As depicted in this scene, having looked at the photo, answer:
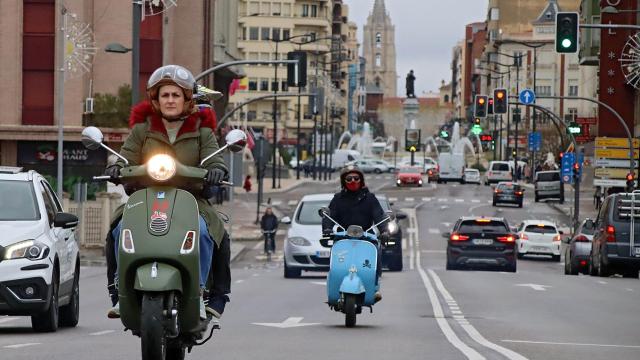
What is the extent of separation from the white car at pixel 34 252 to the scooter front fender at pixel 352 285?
111 inches

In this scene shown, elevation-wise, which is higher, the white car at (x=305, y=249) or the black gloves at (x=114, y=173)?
the black gloves at (x=114, y=173)

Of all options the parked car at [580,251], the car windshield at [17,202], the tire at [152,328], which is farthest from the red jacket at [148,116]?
the parked car at [580,251]

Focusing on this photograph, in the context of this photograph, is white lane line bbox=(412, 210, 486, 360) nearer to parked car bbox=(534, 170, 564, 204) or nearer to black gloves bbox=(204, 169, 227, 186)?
black gloves bbox=(204, 169, 227, 186)

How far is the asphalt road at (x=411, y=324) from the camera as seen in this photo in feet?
42.0

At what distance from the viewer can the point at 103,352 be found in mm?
12344

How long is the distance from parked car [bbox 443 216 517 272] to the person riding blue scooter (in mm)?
21158

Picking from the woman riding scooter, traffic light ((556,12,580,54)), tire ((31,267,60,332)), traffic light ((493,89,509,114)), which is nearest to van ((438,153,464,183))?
traffic light ((493,89,509,114))

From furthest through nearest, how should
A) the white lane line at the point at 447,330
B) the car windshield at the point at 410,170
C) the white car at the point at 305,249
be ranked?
the car windshield at the point at 410,170, the white car at the point at 305,249, the white lane line at the point at 447,330

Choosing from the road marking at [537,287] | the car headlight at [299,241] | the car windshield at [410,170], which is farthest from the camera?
the car windshield at [410,170]

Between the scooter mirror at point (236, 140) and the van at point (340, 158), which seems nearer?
the scooter mirror at point (236, 140)

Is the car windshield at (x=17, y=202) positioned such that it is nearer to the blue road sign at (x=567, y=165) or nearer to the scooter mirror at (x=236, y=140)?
the scooter mirror at (x=236, y=140)

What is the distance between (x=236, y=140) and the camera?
9.66 meters

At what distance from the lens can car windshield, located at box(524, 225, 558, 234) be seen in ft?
169

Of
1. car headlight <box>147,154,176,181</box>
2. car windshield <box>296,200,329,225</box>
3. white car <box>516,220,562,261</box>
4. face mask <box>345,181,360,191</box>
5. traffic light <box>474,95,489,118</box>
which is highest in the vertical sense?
traffic light <box>474,95,489,118</box>
